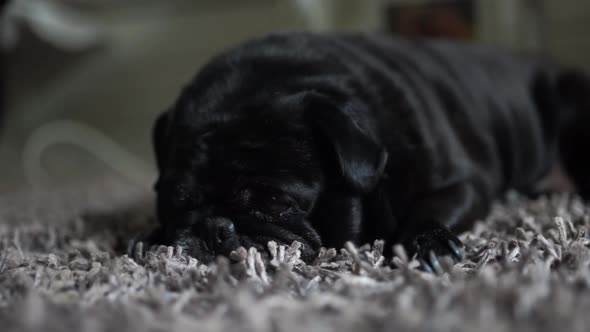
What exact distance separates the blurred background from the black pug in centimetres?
141

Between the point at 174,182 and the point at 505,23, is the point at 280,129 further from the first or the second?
the point at 505,23

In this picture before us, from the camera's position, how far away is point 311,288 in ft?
2.27

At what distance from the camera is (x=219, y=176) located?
976 millimetres

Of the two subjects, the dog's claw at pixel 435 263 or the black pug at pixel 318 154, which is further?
the black pug at pixel 318 154

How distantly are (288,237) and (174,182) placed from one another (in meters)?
0.23

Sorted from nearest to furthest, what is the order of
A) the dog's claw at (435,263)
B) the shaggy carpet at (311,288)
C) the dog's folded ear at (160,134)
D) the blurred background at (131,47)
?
the shaggy carpet at (311,288) < the dog's claw at (435,263) < the dog's folded ear at (160,134) < the blurred background at (131,47)

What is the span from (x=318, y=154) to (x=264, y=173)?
0.11 metres

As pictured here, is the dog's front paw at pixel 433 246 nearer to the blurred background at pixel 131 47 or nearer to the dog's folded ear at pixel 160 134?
the dog's folded ear at pixel 160 134

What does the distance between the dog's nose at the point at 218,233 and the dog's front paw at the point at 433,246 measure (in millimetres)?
270

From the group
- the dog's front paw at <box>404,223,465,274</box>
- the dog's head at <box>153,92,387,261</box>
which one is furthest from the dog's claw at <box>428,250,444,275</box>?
the dog's head at <box>153,92,387,261</box>

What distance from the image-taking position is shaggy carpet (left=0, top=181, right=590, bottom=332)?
50 centimetres

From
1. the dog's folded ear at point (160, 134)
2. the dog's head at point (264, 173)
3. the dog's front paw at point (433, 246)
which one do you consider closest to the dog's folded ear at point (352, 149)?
the dog's head at point (264, 173)

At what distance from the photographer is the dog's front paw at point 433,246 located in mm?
787

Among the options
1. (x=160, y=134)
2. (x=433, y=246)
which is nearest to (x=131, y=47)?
(x=160, y=134)
